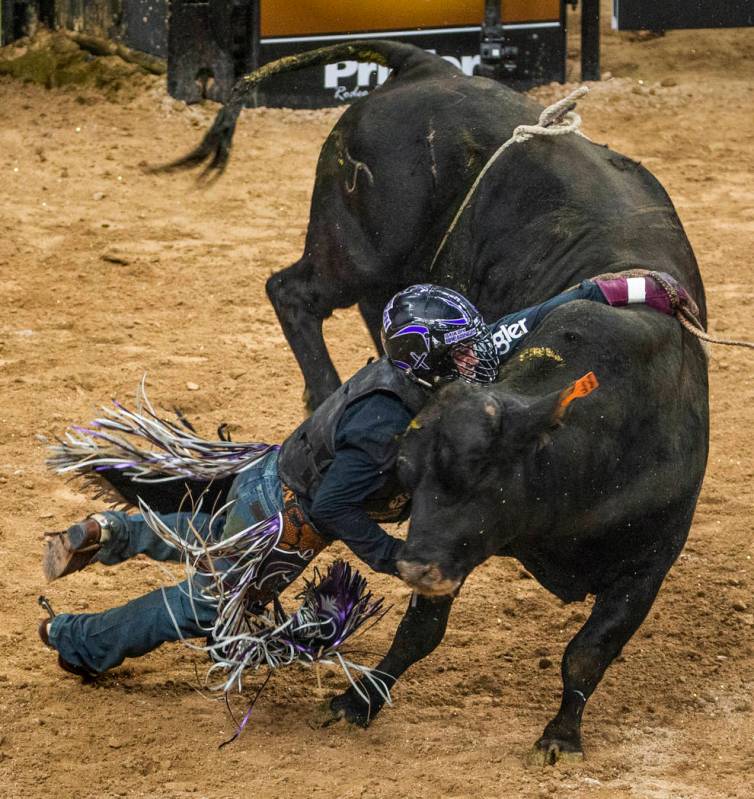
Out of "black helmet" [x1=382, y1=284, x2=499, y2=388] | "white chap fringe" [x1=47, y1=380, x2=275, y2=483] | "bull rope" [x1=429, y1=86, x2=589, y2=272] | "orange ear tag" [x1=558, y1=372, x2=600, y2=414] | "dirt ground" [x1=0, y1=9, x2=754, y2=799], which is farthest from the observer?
"bull rope" [x1=429, y1=86, x2=589, y2=272]

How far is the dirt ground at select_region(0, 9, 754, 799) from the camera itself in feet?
12.7

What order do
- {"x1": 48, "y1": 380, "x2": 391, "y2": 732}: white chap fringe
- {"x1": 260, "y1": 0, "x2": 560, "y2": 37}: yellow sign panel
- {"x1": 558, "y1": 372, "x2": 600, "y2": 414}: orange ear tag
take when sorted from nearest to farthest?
{"x1": 558, "y1": 372, "x2": 600, "y2": 414}: orange ear tag, {"x1": 48, "y1": 380, "x2": 391, "y2": 732}: white chap fringe, {"x1": 260, "y1": 0, "x2": 560, "y2": 37}: yellow sign panel

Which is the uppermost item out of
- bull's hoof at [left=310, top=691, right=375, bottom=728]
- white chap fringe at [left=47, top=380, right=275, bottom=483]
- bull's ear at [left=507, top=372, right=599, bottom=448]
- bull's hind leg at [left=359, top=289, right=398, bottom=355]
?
bull's ear at [left=507, top=372, right=599, bottom=448]

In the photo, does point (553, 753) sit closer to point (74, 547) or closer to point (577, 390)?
point (577, 390)

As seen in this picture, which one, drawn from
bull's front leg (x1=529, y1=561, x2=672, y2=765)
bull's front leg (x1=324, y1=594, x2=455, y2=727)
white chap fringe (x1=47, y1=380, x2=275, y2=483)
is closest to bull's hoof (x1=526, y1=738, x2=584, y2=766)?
bull's front leg (x1=529, y1=561, x2=672, y2=765)

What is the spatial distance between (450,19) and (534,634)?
6.82 meters

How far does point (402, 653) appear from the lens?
409cm

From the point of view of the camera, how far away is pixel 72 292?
25.0ft

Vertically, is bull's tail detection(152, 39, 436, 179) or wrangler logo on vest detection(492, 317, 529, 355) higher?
bull's tail detection(152, 39, 436, 179)

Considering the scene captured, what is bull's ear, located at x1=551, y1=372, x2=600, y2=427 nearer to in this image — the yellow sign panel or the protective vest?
the protective vest

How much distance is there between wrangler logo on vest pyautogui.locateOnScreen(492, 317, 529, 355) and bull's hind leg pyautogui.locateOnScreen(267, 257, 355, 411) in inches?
54.7

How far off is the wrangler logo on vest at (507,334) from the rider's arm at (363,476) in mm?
497

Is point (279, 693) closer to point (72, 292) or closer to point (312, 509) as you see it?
point (312, 509)

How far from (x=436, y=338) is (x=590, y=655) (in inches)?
40.4
